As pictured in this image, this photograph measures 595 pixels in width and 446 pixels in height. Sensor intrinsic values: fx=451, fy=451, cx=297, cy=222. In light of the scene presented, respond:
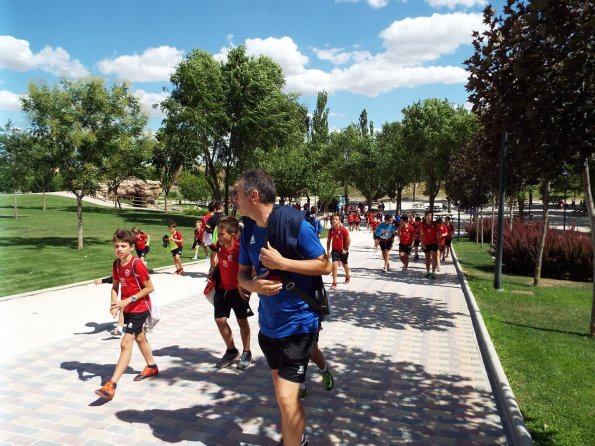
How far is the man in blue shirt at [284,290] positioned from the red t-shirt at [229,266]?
2.17 meters

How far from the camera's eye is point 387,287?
36.1ft

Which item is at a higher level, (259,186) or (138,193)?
(138,193)

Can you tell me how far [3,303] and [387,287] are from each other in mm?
8134

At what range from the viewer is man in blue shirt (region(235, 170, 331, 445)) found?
2871 millimetres

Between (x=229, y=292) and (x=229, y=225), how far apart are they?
807mm

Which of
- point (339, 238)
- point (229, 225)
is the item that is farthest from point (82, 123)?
point (229, 225)

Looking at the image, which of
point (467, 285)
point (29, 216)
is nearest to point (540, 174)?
point (467, 285)

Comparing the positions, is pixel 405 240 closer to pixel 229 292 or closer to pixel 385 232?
pixel 385 232

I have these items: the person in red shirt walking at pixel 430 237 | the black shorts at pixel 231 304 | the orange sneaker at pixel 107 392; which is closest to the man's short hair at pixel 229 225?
the black shorts at pixel 231 304

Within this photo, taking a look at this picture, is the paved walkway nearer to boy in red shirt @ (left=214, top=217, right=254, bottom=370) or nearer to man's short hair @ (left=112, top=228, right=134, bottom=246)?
boy in red shirt @ (left=214, top=217, right=254, bottom=370)

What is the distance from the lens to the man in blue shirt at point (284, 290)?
287 cm

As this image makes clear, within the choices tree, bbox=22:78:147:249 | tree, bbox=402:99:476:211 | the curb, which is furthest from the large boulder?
the curb

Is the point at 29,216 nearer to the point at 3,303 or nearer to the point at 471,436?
the point at 3,303

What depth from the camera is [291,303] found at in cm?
298
